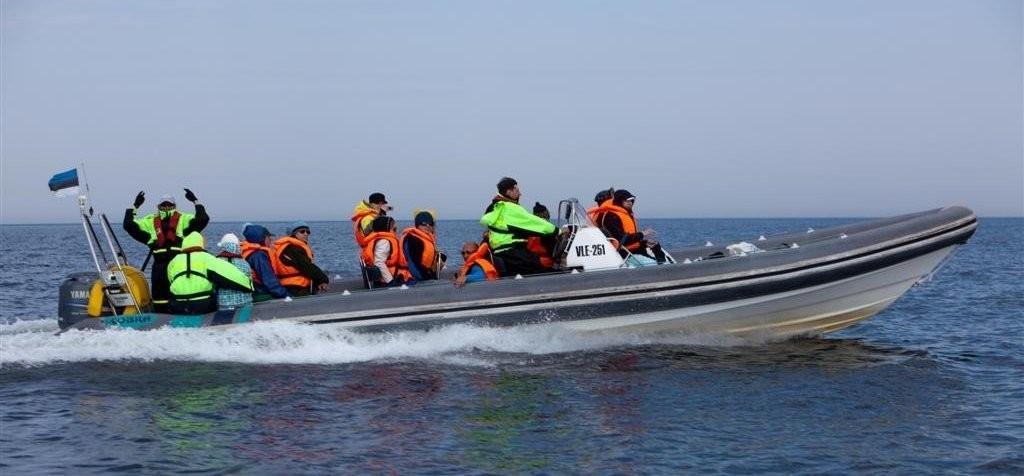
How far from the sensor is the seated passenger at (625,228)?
391 inches

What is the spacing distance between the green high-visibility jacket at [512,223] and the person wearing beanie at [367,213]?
4.35 ft

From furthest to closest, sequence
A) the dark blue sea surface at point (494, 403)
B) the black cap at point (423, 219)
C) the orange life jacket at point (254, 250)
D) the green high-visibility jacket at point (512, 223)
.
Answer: the black cap at point (423, 219), the green high-visibility jacket at point (512, 223), the orange life jacket at point (254, 250), the dark blue sea surface at point (494, 403)

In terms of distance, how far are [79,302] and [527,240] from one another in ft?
12.8

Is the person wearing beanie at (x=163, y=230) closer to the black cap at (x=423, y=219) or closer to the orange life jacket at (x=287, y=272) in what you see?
the orange life jacket at (x=287, y=272)

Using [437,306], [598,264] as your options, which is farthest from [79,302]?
[598,264]

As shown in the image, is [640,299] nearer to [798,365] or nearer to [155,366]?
[798,365]

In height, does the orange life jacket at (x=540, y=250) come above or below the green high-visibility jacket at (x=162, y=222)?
below

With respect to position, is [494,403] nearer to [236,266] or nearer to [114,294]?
[236,266]

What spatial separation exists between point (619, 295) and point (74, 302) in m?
4.67

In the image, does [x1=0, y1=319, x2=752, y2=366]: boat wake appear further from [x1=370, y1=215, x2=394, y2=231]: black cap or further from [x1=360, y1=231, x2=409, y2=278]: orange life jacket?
[x1=370, y1=215, x2=394, y2=231]: black cap

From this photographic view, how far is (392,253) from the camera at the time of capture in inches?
385

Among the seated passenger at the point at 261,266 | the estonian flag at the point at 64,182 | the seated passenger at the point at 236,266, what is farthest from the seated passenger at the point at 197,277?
the estonian flag at the point at 64,182

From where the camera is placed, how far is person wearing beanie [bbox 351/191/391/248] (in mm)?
10500

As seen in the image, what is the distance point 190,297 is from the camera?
8.95 m
